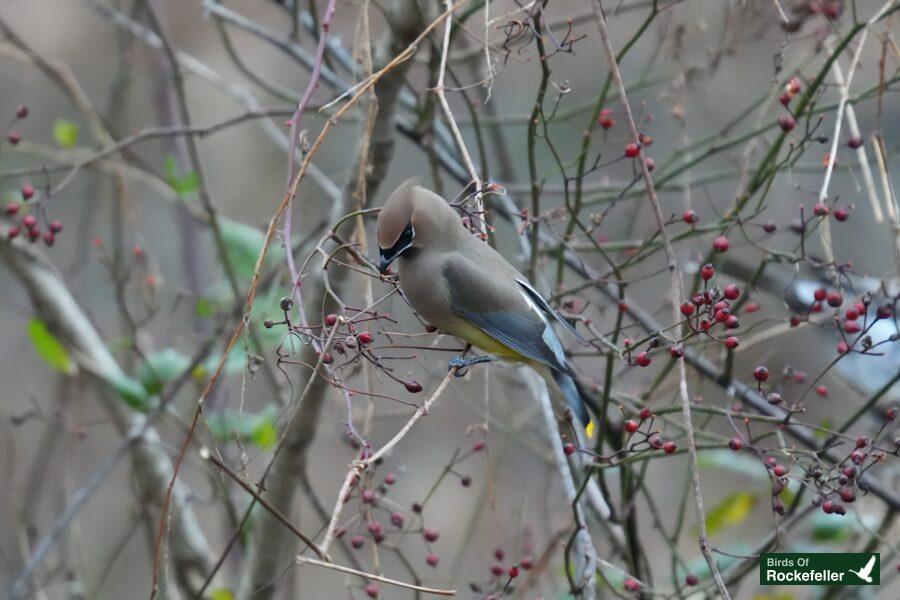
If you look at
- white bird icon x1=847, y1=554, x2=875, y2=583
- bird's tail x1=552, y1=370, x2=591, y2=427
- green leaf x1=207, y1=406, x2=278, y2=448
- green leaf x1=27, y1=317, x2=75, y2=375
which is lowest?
white bird icon x1=847, y1=554, x2=875, y2=583

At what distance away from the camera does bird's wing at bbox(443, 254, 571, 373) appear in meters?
2.66

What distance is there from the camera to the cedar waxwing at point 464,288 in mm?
2520

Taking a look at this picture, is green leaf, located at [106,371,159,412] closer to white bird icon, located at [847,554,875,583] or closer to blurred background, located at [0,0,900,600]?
blurred background, located at [0,0,900,600]

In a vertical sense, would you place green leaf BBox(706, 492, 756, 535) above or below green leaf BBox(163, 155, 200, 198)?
below

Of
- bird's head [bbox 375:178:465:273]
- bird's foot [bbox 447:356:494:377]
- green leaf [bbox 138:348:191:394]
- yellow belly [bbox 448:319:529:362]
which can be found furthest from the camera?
green leaf [bbox 138:348:191:394]

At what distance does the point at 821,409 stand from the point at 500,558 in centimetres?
519

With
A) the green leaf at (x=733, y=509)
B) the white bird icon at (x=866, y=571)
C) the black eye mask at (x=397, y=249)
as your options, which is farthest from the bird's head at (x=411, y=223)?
the green leaf at (x=733, y=509)

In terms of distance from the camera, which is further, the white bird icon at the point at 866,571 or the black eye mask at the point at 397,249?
the white bird icon at the point at 866,571

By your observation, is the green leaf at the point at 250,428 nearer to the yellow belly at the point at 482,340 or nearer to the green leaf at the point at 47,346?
the green leaf at the point at 47,346

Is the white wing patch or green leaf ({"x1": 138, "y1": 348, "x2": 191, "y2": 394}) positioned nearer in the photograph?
the white wing patch

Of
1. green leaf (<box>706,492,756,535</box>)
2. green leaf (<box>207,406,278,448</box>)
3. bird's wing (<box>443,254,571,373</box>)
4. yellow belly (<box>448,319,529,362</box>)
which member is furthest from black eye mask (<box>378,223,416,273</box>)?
green leaf (<box>706,492,756,535</box>)

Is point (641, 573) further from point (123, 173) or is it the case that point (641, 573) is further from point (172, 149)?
point (172, 149)

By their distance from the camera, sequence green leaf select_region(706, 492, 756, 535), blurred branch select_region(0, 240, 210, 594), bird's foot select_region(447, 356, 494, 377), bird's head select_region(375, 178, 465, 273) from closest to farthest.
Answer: bird's head select_region(375, 178, 465, 273)
bird's foot select_region(447, 356, 494, 377)
green leaf select_region(706, 492, 756, 535)
blurred branch select_region(0, 240, 210, 594)

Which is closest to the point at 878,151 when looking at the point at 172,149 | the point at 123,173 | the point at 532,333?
the point at 532,333
